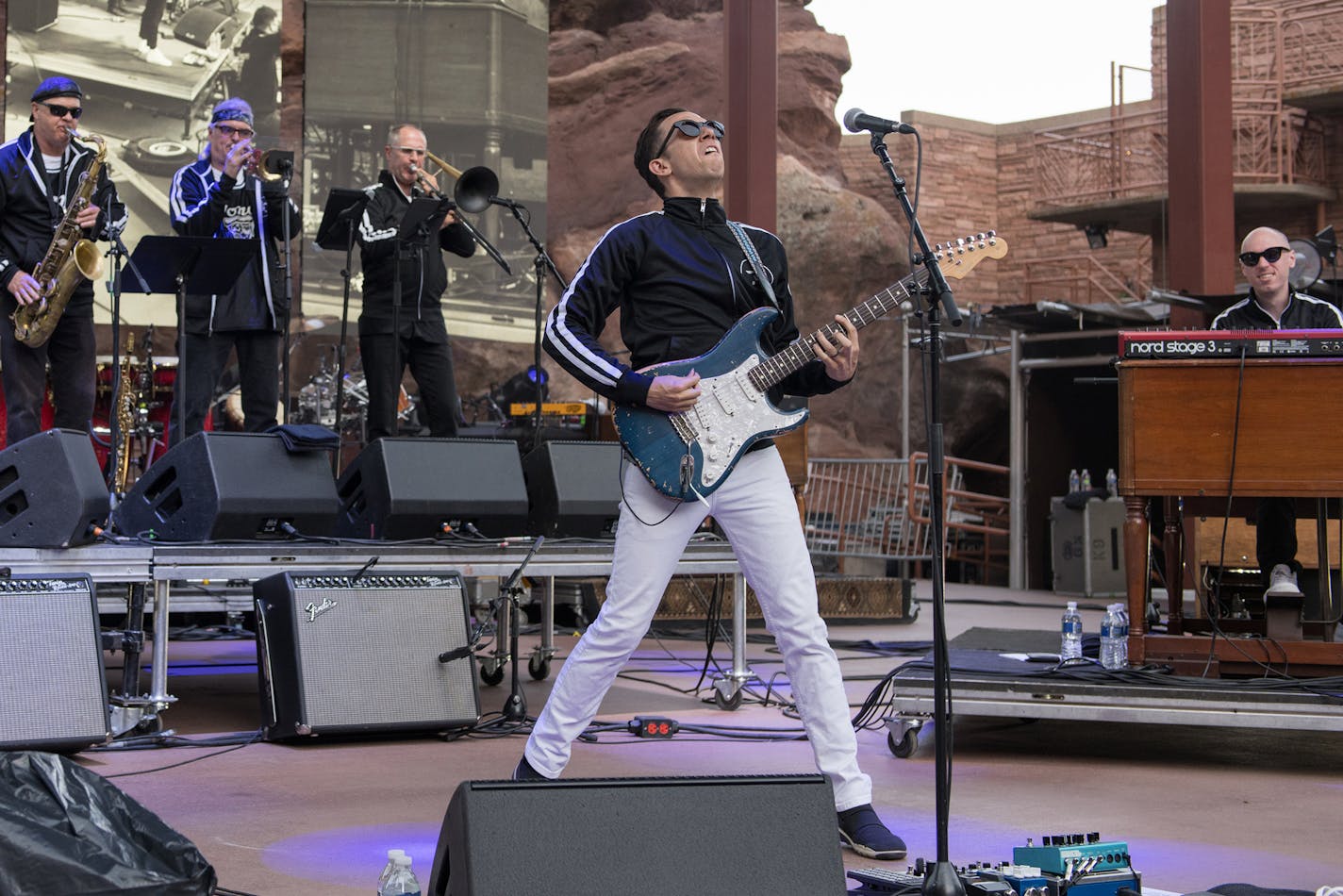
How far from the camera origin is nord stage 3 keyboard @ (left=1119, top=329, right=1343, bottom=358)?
222 inches

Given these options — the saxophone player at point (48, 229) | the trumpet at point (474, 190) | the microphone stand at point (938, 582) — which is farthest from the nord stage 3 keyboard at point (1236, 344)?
the saxophone player at point (48, 229)

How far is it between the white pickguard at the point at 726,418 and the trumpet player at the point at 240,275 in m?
3.87

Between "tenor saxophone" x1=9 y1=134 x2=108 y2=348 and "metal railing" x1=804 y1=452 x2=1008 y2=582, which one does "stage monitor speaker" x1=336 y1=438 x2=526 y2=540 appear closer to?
"tenor saxophone" x1=9 y1=134 x2=108 y2=348

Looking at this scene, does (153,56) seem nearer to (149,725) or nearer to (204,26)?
(204,26)

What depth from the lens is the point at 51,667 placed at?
523 centimetres

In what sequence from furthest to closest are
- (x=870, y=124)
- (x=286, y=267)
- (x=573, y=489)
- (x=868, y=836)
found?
(x=286, y=267)
(x=573, y=489)
(x=868, y=836)
(x=870, y=124)

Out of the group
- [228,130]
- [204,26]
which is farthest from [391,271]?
[204,26]

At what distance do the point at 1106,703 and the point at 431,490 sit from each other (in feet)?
9.76

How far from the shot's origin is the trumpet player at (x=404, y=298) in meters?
7.76

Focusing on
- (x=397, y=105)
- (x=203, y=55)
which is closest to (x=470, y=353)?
(x=397, y=105)

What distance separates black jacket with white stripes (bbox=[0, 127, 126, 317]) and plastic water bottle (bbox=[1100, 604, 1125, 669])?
494cm

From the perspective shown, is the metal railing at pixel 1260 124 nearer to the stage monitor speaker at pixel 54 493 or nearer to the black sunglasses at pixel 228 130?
the black sunglasses at pixel 228 130

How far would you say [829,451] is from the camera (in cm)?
1998

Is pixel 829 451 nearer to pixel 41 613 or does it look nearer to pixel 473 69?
pixel 473 69
